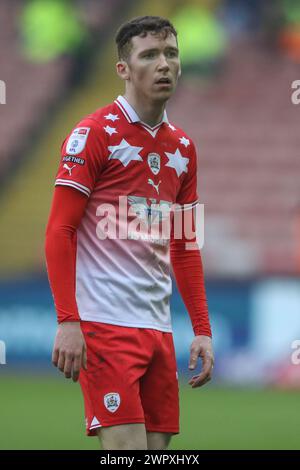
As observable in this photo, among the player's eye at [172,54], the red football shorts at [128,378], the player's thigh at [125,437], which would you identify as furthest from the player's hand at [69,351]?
the player's eye at [172,54]

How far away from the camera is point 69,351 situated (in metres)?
4.10

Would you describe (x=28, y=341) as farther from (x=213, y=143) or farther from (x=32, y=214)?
(x=213, y=143)

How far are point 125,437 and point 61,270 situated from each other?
659mm

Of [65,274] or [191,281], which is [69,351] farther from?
[191,281]

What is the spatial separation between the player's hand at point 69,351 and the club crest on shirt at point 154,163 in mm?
748

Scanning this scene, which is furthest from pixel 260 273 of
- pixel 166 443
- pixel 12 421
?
pixel 166 443

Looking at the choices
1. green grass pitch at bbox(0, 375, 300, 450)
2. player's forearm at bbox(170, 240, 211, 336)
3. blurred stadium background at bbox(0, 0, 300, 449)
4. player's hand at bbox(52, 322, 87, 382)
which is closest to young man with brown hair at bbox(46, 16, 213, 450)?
player's hand at bbox(52, 322, 87, 382)

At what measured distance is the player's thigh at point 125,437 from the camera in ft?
13.8

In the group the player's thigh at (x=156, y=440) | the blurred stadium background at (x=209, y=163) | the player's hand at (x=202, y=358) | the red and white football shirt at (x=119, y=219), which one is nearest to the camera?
the red and white football shirt at (x=119, y=219)

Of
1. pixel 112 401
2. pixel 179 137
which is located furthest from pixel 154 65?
pixel 112 401

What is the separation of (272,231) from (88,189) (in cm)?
1101

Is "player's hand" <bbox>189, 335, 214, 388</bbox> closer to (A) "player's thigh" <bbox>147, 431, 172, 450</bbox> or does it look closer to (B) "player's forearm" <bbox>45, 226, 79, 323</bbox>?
(A) "player's thigh" <bbox>147, 431, 172, 450</bbox>

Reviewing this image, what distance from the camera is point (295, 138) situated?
16.7 meters

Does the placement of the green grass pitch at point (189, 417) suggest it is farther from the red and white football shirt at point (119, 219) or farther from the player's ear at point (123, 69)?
the player's ear at point (123, 69)
